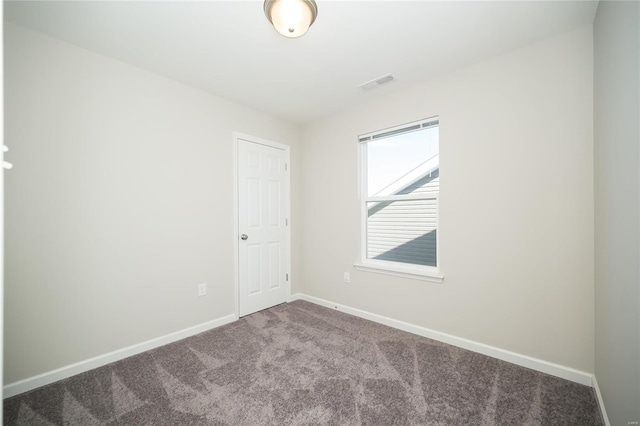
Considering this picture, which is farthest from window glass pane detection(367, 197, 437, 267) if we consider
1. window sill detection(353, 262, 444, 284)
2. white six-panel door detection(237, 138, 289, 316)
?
white six-panel door detection(237, 138, 289, 316)

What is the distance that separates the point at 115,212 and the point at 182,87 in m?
1.36

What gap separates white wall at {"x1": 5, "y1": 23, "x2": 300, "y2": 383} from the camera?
1915mm

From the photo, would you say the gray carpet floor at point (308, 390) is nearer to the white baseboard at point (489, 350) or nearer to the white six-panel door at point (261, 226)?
the white baseboard at point (489, 350)

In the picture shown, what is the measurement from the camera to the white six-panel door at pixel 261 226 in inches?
127

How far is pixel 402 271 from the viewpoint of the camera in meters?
2.85

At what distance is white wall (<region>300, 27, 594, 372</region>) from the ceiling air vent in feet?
0.91

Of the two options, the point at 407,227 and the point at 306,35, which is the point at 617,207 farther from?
the point at 306,35

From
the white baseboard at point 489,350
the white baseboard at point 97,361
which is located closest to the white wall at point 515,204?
the white baseboard at point 489,350

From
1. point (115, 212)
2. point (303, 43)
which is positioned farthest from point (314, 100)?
point (115, 212)

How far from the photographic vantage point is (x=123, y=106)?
7.77 ft

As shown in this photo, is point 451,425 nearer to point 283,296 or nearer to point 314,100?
point 283,296

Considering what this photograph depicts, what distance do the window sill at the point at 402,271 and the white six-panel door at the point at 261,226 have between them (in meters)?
1.07

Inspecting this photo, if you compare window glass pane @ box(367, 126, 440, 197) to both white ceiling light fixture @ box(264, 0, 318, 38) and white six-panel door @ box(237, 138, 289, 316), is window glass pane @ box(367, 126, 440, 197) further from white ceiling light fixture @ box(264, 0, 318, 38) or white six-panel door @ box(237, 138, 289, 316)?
white ceiling light fixture @ box(264, 0, 318, 38)

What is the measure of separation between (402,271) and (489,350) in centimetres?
96
